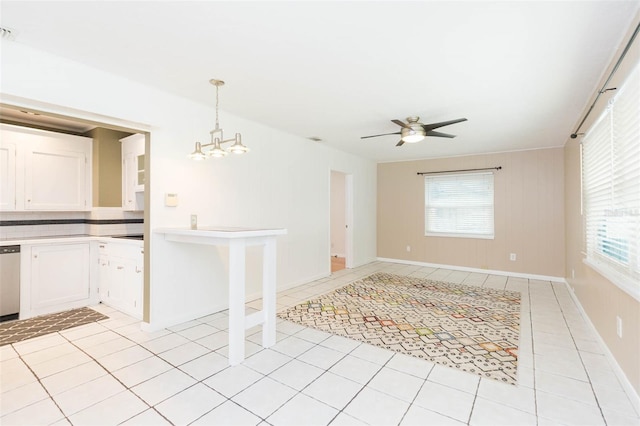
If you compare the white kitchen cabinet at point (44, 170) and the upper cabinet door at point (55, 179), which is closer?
the white kitchen cabinet at point (44, 170)

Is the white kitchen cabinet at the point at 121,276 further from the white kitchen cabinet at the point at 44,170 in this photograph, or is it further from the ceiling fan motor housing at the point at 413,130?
the ceiling fan motor housing at the point at 413,130

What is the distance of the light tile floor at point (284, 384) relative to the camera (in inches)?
72.2

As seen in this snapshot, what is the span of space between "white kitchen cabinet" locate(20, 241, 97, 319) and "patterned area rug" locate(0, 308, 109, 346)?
126 millimetres

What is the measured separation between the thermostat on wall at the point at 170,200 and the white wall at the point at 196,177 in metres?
0.04

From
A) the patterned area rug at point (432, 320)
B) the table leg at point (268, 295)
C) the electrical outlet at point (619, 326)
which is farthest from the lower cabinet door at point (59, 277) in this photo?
the electrical outlet at point (619, 326)

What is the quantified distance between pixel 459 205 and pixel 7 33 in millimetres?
6754

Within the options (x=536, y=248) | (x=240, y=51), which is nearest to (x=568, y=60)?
(x=240, y=51)

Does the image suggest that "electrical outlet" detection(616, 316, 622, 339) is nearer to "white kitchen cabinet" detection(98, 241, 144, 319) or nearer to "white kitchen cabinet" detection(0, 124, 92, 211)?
"white kitchen cabinet" detection(98, 241, 144, 319)

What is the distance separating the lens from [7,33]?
2.11 meters

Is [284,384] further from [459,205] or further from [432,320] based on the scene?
[459,205]

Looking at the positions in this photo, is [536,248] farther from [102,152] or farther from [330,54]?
[102,152]

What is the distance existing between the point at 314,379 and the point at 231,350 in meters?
0.72

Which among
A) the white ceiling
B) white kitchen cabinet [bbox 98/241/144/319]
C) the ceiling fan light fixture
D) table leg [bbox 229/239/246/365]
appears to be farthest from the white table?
the ceiling fan light fixture

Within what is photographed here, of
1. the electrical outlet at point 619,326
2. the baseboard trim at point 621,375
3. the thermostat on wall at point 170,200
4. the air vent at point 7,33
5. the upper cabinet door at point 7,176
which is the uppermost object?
the air vent at point 7,33
